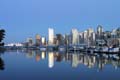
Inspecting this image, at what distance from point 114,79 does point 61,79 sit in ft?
12.6

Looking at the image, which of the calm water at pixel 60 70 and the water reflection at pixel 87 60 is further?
the water reflection at pixel 87 60

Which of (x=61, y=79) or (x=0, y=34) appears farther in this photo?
(x=0, y=34)

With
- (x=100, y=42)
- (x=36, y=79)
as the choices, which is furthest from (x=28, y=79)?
(x=100, y=42)

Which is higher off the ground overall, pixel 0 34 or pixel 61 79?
pixel 0 34

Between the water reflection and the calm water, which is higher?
the water reflection

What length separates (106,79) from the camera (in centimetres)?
2712

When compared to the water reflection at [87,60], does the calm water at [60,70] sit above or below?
below

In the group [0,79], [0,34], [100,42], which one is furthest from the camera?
[100,42]

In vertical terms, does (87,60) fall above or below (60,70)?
above

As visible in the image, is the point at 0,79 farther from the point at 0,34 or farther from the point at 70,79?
the point at 0,34

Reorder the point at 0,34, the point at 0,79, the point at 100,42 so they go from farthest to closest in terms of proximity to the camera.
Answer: the point at 100,42
the point at 0,34
the point at 0,79

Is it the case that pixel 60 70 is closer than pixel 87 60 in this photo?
Yes

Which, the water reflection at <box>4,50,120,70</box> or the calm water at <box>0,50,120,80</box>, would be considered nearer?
the calm water at <box>0,50,120,80</box>

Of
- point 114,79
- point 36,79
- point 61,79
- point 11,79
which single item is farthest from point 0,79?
point 114,79
